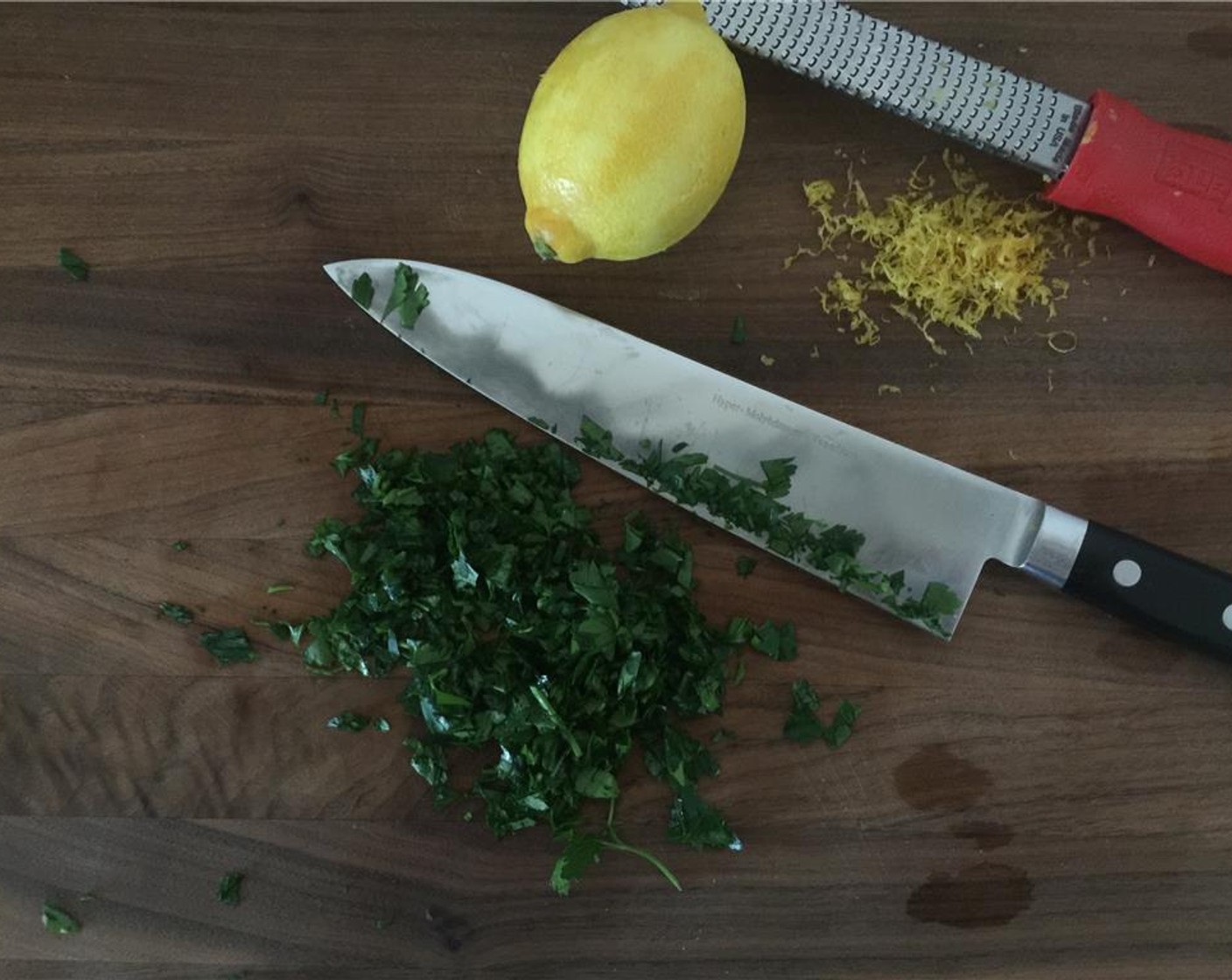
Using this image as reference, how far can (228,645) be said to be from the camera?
1.25 m

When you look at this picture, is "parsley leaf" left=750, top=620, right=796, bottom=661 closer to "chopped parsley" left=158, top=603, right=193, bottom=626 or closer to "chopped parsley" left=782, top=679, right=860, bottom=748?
"chopped parsley" left=782, top=679, right=860, bottom=748

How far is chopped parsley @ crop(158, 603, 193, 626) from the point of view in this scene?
4.11 feet

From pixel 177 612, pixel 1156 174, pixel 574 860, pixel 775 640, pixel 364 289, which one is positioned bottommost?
pixel 574 860

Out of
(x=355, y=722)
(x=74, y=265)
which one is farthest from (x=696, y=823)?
(x=74, y=265)

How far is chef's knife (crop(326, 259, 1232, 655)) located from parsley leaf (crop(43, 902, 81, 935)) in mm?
758

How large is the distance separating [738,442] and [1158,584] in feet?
1.56

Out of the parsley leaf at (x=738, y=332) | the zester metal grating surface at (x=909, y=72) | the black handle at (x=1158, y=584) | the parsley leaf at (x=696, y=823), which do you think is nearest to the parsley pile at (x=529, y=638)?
the parsley leaf at (x=696, y=823)

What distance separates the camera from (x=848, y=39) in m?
1.22

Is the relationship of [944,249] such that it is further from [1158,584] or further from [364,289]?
[364,289]

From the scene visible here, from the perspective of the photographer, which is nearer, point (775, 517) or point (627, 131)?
point (627, 131)

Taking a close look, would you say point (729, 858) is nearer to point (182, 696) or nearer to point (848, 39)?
point (182, 696)

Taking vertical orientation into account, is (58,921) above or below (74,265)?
below

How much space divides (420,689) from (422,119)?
669mm

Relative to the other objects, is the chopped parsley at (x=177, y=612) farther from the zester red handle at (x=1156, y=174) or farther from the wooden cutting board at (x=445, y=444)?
the zester red handle at (x=1156, y=174)
